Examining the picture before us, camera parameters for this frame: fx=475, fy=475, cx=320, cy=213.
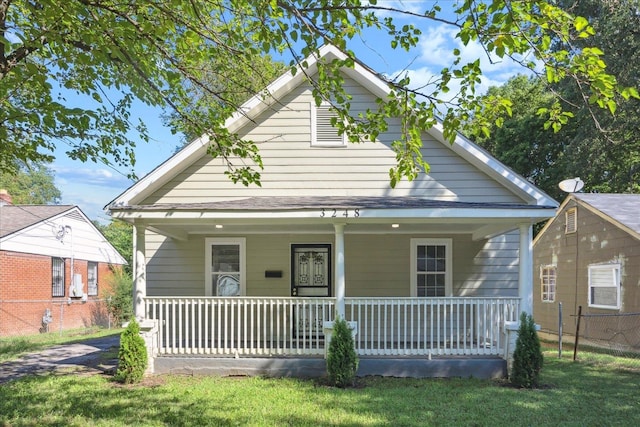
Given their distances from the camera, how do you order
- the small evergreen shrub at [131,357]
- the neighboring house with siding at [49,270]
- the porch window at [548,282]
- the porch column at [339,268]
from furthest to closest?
the porch window at [548,282] < the neighboring house with siding at [49,270] < the porch column at [339,268] < the small evergreen shrub at [131,357]

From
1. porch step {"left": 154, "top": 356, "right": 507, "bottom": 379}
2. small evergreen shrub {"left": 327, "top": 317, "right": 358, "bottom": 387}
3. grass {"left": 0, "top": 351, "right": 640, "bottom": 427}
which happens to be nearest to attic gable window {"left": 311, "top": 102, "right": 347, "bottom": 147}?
small evergreen shrub {"left": 327, "top": 317, "right": 358, "bottom": 387}

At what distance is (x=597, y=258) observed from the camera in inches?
533

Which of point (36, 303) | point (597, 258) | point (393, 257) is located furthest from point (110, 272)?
point (597, 258)

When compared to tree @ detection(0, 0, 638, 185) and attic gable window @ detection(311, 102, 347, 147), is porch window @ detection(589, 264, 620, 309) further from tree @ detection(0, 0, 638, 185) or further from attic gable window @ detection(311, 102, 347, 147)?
tree @ detection(0, 0, 638, 185)

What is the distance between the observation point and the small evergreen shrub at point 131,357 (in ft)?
24.5

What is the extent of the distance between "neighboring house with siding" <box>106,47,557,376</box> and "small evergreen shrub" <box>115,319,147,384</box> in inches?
21.2

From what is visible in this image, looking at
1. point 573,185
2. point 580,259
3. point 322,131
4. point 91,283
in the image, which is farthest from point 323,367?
point 91,283

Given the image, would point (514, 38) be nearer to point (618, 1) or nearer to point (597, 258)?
point (597, 258)

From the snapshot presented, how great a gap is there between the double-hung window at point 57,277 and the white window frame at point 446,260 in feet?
46.8

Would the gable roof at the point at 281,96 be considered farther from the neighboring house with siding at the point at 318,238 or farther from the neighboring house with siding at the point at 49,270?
the neighboring house with siding at the point at 49,270

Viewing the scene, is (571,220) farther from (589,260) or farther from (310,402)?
(310,402)

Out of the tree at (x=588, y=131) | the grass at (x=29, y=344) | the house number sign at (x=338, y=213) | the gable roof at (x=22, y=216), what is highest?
the tree at (x=588, y=131)

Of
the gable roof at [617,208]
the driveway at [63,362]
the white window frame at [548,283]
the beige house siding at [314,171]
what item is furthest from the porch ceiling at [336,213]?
the white window frame at [548,283]

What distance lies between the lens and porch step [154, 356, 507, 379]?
7949 millimetres
